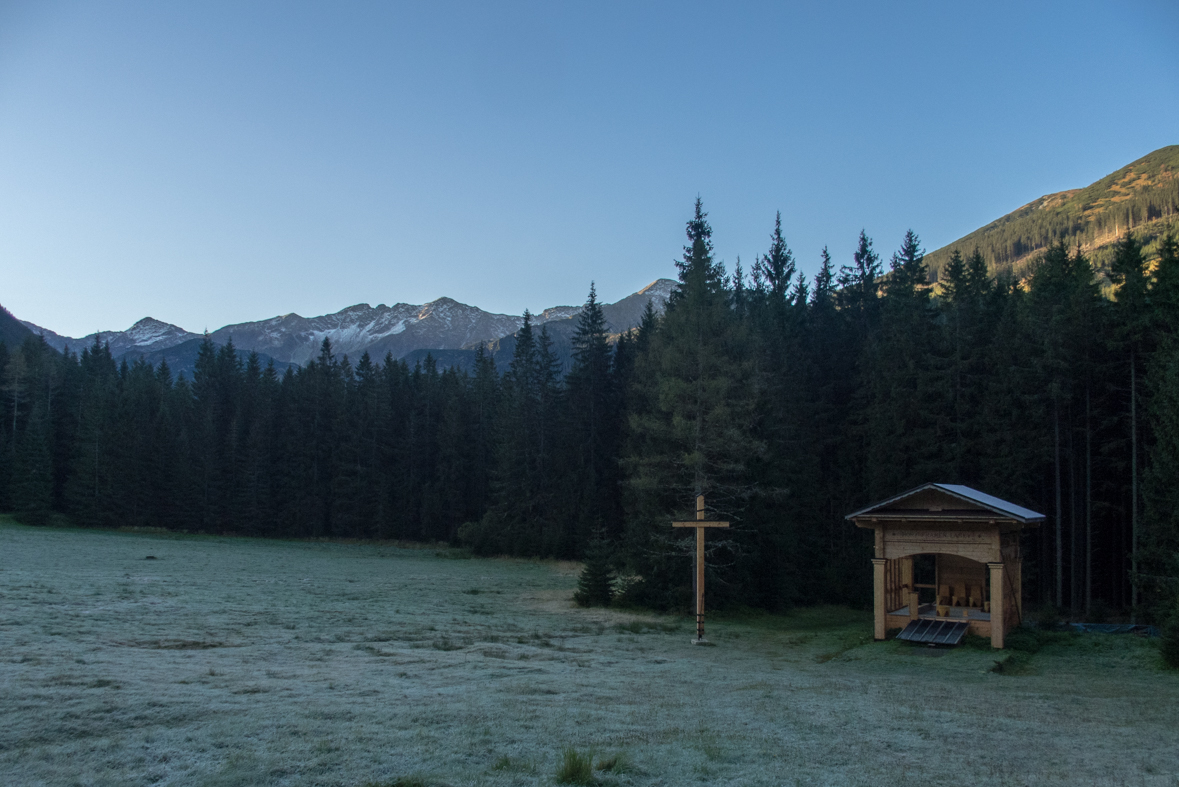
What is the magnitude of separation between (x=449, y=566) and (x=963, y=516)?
29.9 metres

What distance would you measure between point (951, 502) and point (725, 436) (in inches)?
304

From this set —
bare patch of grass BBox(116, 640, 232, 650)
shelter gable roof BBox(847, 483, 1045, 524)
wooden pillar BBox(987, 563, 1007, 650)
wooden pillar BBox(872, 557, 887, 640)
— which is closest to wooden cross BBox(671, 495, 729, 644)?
shelter gable roof BBox(847, 483, 1045, 524)

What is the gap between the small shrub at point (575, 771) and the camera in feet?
19.3

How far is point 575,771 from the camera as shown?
595 centimetres

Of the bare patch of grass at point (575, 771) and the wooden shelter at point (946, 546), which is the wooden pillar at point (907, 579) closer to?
the wooden shelter at point (946, 546)

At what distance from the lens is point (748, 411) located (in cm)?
2548

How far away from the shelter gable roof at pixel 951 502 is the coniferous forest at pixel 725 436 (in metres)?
4.64

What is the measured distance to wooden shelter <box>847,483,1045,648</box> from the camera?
16766 millimetres

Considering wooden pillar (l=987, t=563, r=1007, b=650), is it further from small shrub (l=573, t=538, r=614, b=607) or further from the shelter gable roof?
small shrub (l=573, t=538, r=614, b=607)

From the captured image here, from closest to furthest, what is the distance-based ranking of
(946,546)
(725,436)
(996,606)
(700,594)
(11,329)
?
1. (996,606)
2. (946,546)
3. (700,594)
4. (725,436)
5. (11,329)

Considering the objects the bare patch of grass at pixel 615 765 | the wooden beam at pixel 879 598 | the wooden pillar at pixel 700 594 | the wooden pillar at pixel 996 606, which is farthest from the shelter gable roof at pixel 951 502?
the bare patch of grass at pixel 615 765

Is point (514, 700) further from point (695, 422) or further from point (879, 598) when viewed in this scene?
point (695, 422)

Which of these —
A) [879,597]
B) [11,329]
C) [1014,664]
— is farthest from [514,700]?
[11,329]

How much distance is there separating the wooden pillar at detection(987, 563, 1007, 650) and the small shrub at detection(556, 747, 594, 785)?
13.8 meters
